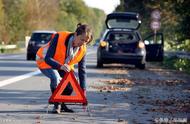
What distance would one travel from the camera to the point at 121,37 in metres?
26.2

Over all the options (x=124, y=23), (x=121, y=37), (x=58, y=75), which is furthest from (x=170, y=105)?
(x=124, y=23)

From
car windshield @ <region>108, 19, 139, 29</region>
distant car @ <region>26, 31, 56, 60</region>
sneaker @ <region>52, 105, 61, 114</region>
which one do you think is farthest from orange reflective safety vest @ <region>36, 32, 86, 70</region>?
distant car @ <region>26, 31, 56, 60</region>

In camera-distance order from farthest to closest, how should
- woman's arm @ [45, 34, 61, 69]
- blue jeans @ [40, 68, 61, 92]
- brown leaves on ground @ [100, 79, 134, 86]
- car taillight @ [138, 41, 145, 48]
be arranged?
car taillight @ [138, 41, 145, 48]
brown leaves on ground @ [100, 79, 134, 86]
blue jeans @ [40, 68, 61, 92]
woman's arm @ [45, 34, 61, 69]

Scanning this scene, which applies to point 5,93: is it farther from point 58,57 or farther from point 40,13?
point 40,13

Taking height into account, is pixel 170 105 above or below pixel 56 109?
below

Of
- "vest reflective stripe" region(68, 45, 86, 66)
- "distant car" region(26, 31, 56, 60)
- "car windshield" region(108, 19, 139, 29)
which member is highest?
"vest reflective stripe" region(68, 45, 86, 66)

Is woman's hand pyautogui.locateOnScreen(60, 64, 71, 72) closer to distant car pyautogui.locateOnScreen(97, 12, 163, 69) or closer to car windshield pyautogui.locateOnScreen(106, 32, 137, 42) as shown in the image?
distant car pyautogui.locateOnScreen(97, 12, 163, 69)

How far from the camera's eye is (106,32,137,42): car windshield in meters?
26.0

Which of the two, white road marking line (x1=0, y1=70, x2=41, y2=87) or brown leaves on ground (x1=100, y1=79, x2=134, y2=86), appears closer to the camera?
white road marking line (x1=0, y1=70, x2=41, y2=87)

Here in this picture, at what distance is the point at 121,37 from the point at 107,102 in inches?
515

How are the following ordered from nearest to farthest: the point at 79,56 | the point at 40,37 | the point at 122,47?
the point at 79,56
the point at 122,47
the point at 40,37

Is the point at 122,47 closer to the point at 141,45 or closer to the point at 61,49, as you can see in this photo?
the point at 141,45

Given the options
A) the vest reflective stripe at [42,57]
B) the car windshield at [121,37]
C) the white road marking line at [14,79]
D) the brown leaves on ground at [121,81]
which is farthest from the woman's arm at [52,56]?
the car windshield at [121,37]

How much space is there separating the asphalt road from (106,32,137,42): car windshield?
240 inches
